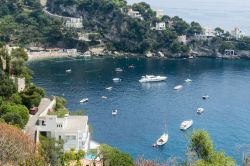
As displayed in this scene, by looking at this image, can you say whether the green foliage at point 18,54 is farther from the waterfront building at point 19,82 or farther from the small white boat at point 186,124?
the small white boat at point 186,124

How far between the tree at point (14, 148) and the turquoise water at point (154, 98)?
19929 millimetres

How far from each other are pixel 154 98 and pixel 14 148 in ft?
138

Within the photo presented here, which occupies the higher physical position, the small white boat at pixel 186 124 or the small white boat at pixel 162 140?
the small white boat at pixel 186 124

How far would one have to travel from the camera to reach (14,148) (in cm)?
2364

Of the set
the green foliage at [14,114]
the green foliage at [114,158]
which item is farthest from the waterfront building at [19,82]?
the green foliage at [114,158]

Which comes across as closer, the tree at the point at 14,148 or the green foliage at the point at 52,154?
the tree at the point at 14,148

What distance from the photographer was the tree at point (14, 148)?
23.1 metres

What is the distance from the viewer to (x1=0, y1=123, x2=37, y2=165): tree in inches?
911

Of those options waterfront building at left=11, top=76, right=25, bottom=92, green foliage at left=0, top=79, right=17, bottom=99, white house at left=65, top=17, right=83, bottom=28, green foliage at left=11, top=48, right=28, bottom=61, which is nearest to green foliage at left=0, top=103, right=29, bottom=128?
green foliage at left=0, top=79, right=17, bottom=99

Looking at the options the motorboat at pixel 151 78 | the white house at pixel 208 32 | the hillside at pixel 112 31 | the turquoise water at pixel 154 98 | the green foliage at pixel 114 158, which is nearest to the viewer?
the green foliage at pixel 114 158

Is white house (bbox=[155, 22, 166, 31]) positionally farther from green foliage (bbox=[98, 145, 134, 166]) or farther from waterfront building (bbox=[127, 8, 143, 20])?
green foliage (bbox=[98, 145, 134, 166])

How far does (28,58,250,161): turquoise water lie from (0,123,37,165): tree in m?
19.9

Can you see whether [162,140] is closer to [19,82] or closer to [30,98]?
[30,98]

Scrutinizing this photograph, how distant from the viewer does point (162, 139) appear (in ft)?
156
